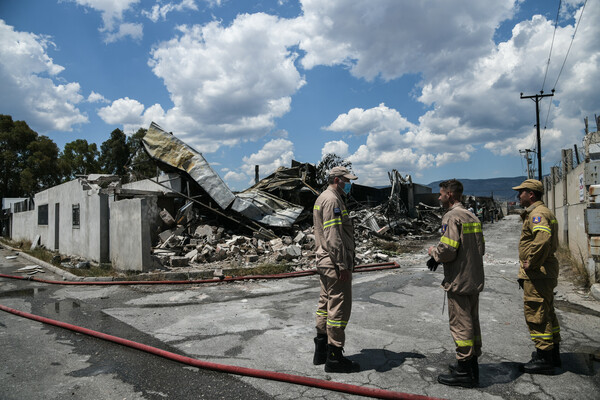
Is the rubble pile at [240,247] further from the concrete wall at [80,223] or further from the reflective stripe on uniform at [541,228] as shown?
the reflective stripe on uniform at [541,228]

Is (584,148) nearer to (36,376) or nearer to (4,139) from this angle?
(36,376)

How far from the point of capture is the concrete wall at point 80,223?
38.3 feet

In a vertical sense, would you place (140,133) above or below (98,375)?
above

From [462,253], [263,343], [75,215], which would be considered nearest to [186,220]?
[75,215]

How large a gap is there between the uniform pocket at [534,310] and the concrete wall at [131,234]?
8.62m

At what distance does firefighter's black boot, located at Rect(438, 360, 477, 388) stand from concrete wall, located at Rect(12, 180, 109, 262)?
36.0ft

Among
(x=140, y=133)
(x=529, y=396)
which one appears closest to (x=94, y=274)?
(x=529, y=396)

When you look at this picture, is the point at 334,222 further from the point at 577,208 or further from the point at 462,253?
the point at 577,208

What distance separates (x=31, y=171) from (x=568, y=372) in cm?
4349

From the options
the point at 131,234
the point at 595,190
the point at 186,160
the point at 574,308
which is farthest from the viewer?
the point at 186,160

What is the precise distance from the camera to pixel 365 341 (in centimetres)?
449

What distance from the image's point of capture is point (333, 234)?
3684mm

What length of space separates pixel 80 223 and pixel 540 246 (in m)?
13.7

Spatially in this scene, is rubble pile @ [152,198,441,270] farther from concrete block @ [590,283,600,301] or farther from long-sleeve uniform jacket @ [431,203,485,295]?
long-sleeve uniform jacket @ [431,203,485,295]
